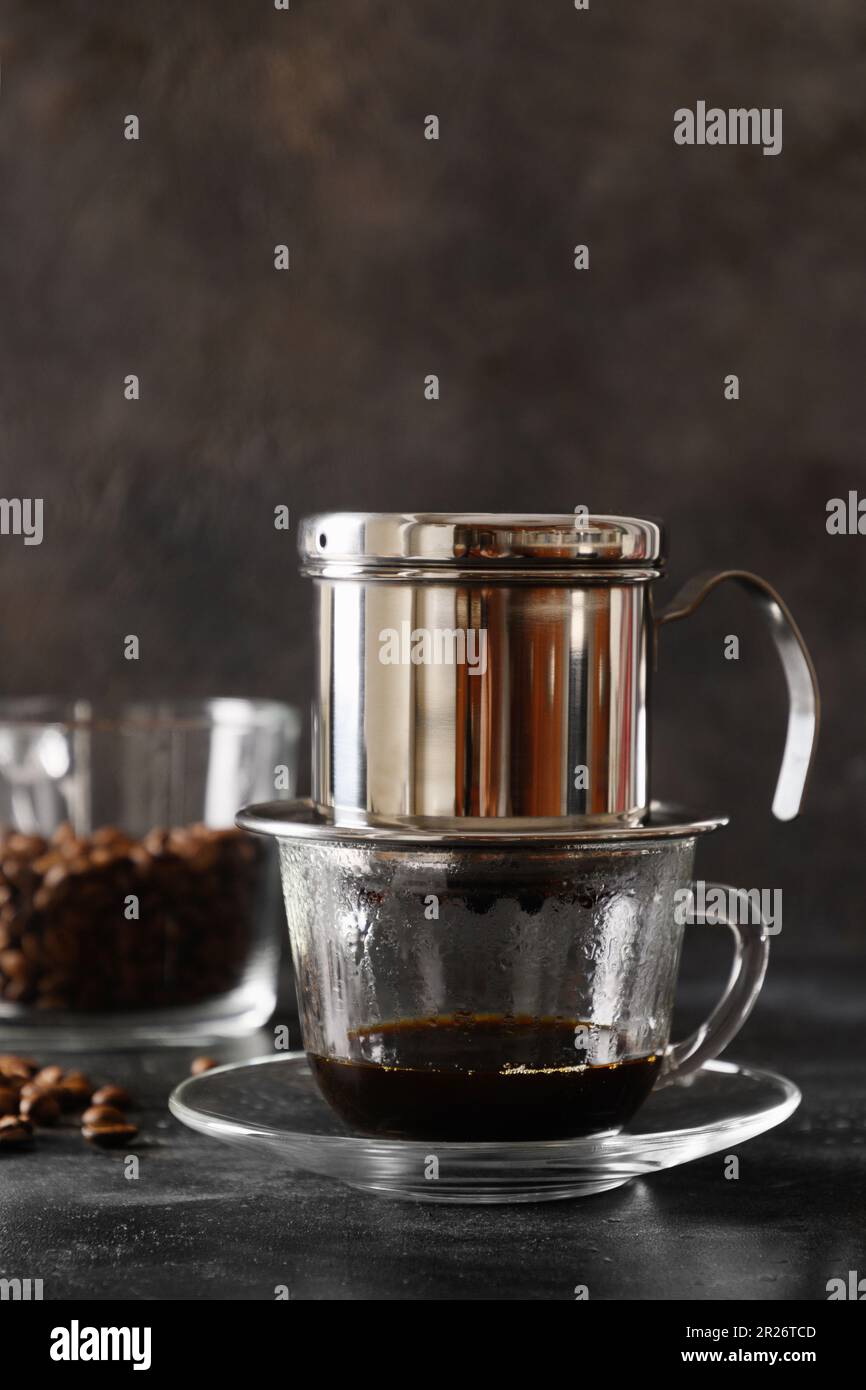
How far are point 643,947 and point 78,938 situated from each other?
46 cm

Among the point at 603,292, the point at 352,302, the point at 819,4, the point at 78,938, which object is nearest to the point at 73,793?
the point at 78,938

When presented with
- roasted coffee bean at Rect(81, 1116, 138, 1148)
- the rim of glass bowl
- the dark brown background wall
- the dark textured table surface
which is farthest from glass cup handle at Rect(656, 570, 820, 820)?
the dark brown background wall

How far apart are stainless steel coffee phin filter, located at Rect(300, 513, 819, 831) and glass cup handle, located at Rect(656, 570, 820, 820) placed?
0.22 ft

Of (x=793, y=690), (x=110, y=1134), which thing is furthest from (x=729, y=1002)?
(x=110, y=1134)

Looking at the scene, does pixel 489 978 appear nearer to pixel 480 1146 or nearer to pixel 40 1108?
pixel 480 1146

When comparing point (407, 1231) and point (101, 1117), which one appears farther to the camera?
point (101, 1117)

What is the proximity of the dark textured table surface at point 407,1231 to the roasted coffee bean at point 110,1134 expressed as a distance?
0.01 m

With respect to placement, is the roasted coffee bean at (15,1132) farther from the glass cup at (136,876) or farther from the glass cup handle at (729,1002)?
the glass cup handle at (729,1002)

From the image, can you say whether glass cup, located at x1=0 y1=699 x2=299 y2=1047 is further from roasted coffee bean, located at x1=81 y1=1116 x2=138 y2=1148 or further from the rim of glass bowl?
the rim of glass bowl

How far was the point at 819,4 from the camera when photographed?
1.42 m

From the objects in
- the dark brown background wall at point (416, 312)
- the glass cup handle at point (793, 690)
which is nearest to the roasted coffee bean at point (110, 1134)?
the glass cup handle at point (793, 690)

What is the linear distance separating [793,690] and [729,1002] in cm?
16

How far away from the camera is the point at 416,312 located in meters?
1.42

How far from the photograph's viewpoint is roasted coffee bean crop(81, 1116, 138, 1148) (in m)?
0.88
